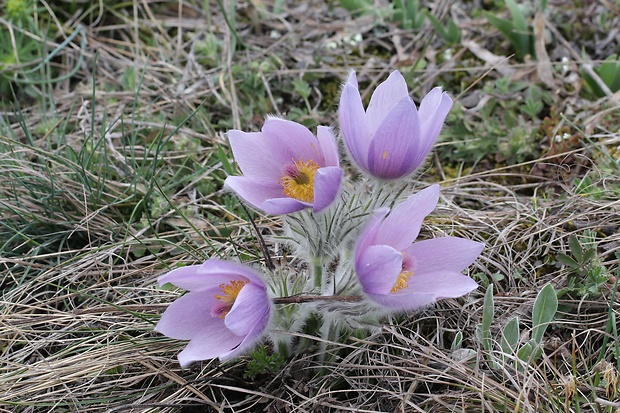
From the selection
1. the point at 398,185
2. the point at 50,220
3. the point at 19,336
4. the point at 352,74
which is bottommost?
the point at 19,336

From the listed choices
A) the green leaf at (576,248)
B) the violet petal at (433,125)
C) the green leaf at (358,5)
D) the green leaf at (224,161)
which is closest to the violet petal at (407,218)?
the violet petal at (433,125)

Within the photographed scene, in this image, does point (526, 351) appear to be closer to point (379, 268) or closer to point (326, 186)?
point (379, 268)

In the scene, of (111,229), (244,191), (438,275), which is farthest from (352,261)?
(111,229)

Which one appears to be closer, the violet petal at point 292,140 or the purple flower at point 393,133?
the purple flower at point 393,133

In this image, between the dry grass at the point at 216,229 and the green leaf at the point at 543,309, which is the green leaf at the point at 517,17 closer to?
the dry grass at the point at 216,229

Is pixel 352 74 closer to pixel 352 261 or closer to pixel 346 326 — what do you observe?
pixel 352 261

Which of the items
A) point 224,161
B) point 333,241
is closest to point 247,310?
point 333,241

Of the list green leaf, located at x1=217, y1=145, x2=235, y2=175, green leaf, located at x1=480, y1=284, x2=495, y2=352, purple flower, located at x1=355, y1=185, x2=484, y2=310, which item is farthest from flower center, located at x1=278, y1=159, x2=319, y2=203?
green leaf, located at x1=217, y1=145, x2=235, y2=175
